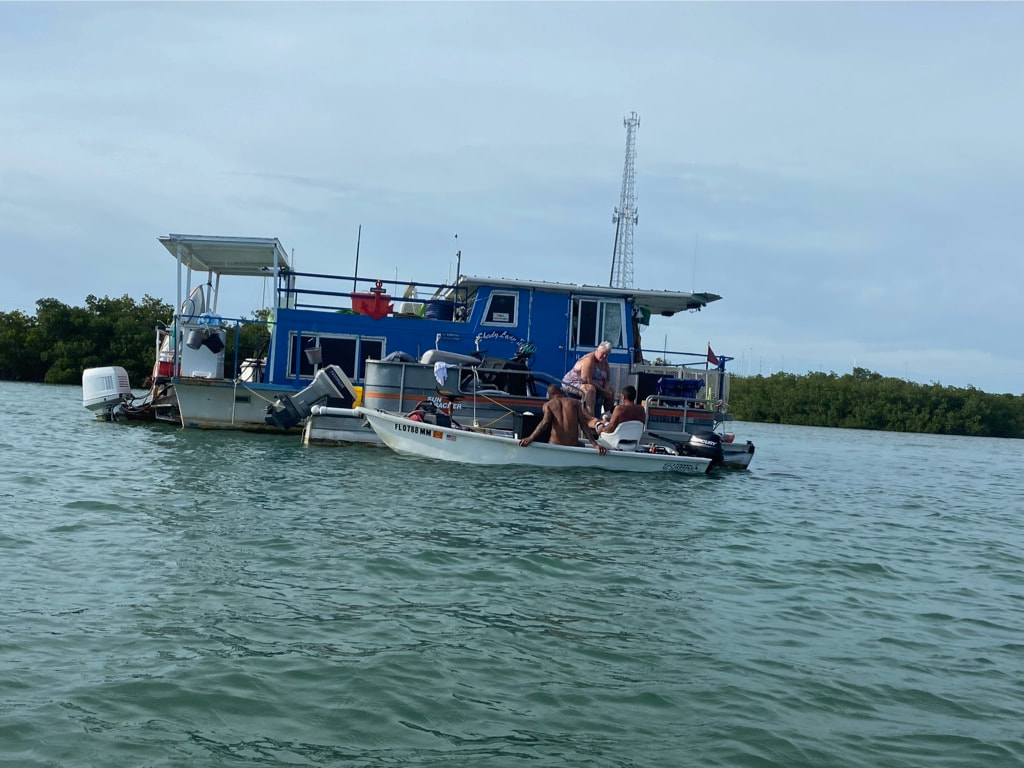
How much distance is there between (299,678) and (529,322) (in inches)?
636

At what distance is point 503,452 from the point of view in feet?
53.5

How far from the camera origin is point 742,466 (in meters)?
20.1

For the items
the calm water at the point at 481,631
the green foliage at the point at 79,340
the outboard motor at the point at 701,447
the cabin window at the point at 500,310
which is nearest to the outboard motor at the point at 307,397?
the cabin window at the point at 500,310

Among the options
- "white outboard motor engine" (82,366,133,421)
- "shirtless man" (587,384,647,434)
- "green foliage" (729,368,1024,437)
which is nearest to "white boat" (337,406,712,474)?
"shirtless man" (587,384,647,434)

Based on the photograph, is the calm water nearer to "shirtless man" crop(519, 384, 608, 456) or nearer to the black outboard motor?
"shirtless man" crop(519, 384, 608, 456)

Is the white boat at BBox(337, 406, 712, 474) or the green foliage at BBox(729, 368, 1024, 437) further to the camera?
the green foliage at BBox(729, 368, 1024, 437)

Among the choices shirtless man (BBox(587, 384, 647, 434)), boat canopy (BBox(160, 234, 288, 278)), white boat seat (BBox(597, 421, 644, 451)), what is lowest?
white boat seat (BBox(597, 421, 644, 451))

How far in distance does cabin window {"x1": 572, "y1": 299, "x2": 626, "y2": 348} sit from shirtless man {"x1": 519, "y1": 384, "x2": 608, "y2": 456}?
525 centimetres

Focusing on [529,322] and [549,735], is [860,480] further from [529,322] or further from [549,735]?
[549,735]

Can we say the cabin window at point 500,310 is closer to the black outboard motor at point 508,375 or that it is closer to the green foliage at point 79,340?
the black outboard motor at point 508,375

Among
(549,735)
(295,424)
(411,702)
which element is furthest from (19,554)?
(295,424)

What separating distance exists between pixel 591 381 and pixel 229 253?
395 inches

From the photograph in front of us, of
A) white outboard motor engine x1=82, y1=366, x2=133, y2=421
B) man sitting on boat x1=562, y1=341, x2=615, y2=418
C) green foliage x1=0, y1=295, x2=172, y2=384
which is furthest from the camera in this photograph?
green foliage x1=0, y1=295, x2=172, y2=384

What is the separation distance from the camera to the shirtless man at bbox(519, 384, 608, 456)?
16016 millimetres
